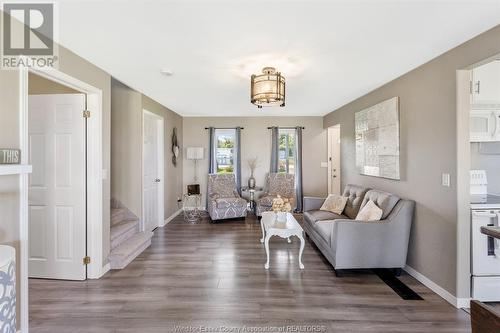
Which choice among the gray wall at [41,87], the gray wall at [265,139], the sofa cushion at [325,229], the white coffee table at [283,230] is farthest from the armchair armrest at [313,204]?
the gray wall at [41,87]

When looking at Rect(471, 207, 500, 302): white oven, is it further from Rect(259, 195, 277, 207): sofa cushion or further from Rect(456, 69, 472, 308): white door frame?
Rect(259, 195, 277, 207): sofa cushion

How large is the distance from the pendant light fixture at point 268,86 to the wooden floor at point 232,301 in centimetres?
206

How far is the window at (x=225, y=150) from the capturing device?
645 cm

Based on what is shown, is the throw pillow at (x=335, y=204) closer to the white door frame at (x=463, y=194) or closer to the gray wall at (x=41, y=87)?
the white door frame at (x=463, y=194)

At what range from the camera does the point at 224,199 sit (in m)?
5.45

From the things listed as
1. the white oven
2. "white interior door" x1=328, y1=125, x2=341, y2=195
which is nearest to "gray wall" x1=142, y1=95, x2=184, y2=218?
"white interior door" x1=328, y1=125, x2=341, y2=195

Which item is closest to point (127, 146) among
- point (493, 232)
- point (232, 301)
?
point (232, 301)

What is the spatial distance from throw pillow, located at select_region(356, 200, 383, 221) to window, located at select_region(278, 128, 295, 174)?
3301mm

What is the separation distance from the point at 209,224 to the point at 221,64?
3487 millimetres

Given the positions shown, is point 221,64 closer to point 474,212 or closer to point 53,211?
point 53,211

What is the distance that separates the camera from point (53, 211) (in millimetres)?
2734

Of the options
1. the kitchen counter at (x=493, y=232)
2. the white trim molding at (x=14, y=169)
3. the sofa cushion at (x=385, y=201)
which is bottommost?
the sofa cushion at (x=385, y=201)

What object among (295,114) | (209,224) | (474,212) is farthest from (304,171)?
(474,212)

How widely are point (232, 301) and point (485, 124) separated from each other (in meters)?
3.15
